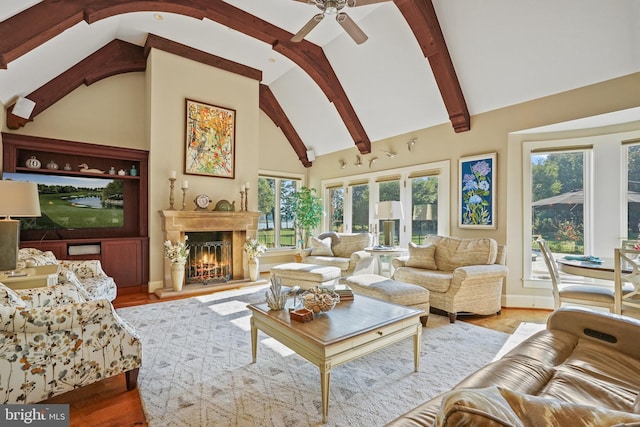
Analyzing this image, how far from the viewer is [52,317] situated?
1865mm

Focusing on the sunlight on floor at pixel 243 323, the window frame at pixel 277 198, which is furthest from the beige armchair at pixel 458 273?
the window frame at pixel 277 198

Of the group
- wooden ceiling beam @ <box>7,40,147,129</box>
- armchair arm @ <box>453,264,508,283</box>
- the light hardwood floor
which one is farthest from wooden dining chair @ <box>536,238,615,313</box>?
wooden ceiling beam @ <box>7,40,147,129</box>

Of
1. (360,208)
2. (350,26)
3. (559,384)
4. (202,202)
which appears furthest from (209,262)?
(559,384)

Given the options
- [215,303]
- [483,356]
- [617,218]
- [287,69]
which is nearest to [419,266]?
[483,356]

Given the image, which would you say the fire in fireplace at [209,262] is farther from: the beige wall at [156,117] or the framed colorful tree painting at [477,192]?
the framed colorful tree painting at [477,192]

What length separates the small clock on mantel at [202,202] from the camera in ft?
17.3

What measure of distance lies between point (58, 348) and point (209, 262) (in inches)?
143

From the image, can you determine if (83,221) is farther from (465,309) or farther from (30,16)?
(465,309)

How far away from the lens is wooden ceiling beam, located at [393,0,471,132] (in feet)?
12.6

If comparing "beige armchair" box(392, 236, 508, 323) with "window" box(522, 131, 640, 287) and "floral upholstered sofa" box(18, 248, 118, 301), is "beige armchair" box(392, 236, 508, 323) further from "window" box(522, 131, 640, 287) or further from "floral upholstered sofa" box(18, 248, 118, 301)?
"floral upholstered sofa" box(18, 248, 118, 301)

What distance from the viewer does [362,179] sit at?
654 cm

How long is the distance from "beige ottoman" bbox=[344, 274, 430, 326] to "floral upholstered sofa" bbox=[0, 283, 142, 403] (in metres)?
2.24

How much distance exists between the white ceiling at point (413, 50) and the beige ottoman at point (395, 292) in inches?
116

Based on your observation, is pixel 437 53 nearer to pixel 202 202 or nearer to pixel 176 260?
pixel 202 202
